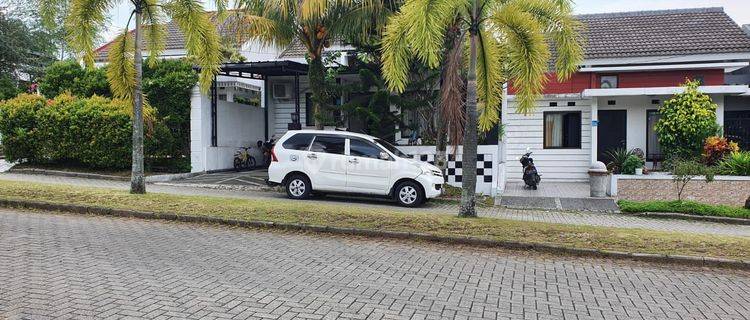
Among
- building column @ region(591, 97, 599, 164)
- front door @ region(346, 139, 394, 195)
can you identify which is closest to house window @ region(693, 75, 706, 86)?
building column @ region(591, 97, 599, 164)

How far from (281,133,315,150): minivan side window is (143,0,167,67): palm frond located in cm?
374

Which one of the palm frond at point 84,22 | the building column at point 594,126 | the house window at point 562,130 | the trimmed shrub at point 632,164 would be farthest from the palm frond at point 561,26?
the house window at point 562,130

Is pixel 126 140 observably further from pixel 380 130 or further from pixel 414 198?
pixel 414 198

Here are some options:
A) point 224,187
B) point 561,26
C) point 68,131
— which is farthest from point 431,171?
point 68,131

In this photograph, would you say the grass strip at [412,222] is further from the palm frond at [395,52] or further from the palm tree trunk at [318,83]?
the palm tree trunk at [318,83]

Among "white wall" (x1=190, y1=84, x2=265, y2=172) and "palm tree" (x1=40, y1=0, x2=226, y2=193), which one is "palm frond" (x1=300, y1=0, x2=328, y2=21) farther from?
"white wall" (x1=190, y1=84, x2=265, y2=172)

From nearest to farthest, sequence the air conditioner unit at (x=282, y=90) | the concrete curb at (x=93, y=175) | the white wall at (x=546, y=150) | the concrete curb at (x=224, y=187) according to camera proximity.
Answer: the concrete curb at (x=224, y=187) → the concrete curb at (x=93, y=175) → the white wall at (x=546, y=150) → the air conditioner unit at (x=282, y=90)

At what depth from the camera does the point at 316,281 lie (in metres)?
5.86

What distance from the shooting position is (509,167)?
64.3ft

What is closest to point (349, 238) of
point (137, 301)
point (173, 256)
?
point (173, 256)

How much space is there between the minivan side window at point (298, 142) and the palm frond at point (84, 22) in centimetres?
470

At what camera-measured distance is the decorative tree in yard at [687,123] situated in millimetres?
16688

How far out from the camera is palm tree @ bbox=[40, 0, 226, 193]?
11.4 m

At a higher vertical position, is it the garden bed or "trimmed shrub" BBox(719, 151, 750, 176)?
"trimmed shrub" BBox(719, 151, 750, 176)
